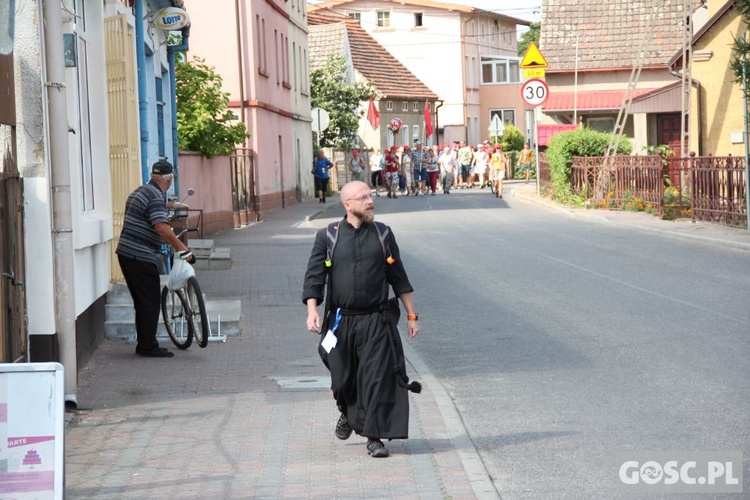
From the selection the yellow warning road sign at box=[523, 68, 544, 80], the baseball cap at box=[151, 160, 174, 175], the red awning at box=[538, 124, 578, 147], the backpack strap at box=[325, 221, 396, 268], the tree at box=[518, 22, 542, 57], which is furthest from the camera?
the tree at box=[518, 22, 542, 57]

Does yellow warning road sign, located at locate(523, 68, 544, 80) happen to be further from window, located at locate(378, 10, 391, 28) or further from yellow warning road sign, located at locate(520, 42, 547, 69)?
window, located at locate(378, 10, 391, 28)

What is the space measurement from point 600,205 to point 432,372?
22.8 m

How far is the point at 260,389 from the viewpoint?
390 inches

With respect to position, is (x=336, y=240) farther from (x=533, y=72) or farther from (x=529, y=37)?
(x=529, y=37)

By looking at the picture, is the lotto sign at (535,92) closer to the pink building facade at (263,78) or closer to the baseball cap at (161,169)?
the pink building facade at (263,78)

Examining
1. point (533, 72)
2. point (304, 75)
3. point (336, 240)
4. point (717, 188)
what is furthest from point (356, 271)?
point (304, 75)

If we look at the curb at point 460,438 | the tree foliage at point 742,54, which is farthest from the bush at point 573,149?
the curb at point 460,438

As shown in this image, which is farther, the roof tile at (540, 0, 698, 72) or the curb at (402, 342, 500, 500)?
the roof tile at (540, 0, 698, 72)

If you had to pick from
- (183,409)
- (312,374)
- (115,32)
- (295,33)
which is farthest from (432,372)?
(295,33)

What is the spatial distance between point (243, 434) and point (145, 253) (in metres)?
3.98

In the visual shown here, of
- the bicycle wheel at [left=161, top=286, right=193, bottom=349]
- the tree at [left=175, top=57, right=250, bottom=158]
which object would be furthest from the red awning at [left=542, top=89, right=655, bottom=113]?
the bicycle wheel at [left=161, top=286, right=193, bottom=349]

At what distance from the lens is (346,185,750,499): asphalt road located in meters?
7.64

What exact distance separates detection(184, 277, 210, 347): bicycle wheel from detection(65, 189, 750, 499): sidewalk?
0.14 metres

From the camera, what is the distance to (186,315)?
1198cm
